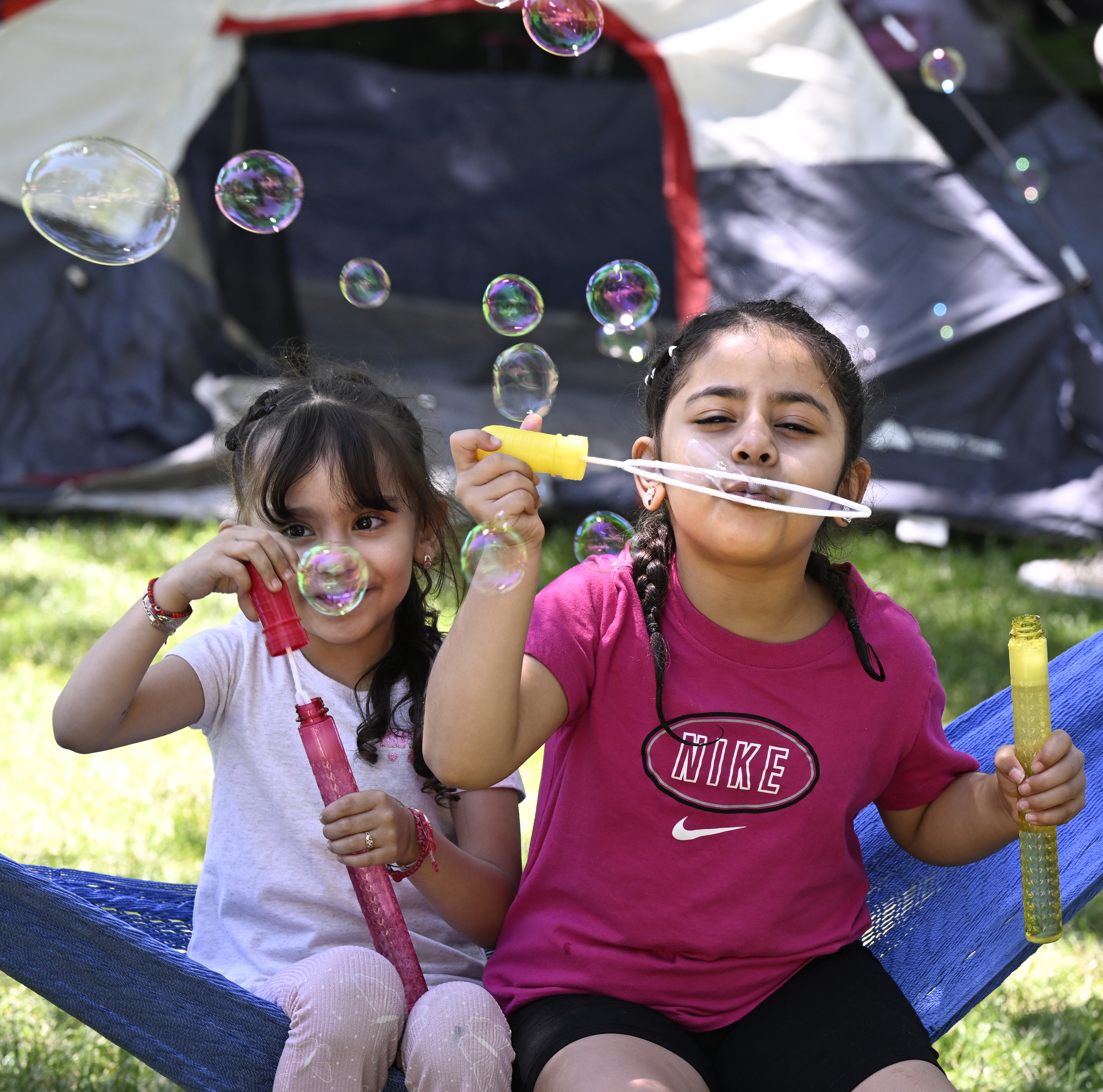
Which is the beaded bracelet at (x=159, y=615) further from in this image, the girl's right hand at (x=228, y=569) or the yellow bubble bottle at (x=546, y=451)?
the yellow bubble bottle at (x=546, y=451)

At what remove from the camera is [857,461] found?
162cm

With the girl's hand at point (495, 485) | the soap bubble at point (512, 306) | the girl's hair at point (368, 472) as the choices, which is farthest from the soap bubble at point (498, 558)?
the soap bubble at point (512, 306)

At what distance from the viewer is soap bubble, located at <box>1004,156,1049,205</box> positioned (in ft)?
14.4

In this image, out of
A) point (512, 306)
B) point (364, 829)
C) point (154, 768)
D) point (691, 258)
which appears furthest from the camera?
point (691, 258)

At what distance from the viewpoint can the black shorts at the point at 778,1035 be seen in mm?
1404

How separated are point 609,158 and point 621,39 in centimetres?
136

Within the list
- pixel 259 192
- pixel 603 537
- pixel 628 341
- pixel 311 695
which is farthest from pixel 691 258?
pixel 311 695

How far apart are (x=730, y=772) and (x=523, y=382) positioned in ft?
1.94

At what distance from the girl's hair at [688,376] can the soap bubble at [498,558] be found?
268 millimetres

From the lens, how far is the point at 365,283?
7.30 feet

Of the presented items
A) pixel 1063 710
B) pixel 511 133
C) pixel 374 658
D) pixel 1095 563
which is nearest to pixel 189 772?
pixel 374 658

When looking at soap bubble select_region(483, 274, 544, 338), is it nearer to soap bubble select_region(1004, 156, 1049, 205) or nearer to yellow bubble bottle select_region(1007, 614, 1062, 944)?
yellow bubble bottle select_region(1007, 614, 1062, 944)

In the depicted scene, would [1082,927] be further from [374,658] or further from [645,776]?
[374,658]

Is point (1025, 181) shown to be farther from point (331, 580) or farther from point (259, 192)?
point (331, 580)
